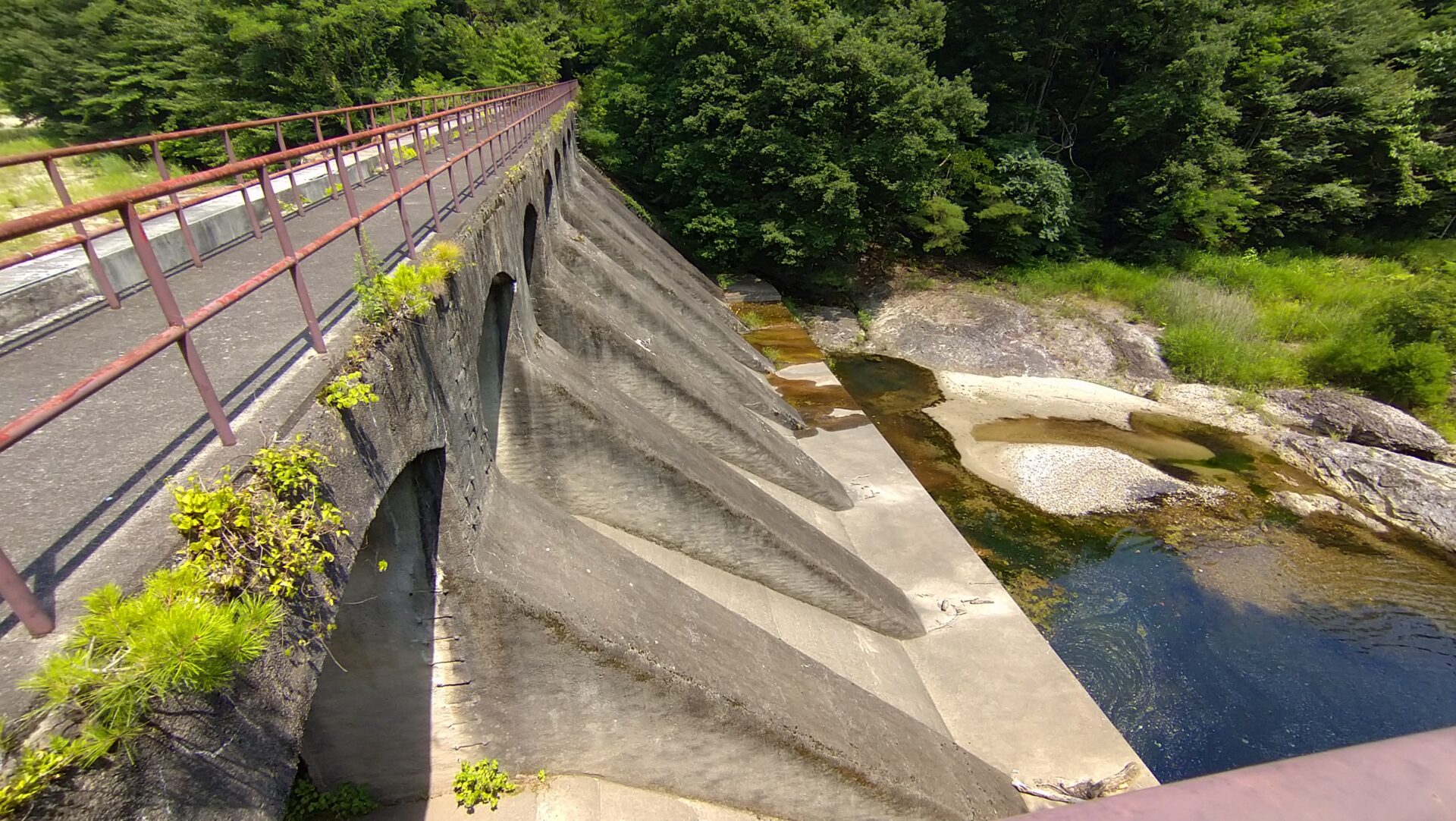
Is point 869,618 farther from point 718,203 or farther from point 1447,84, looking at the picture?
point 1447,84

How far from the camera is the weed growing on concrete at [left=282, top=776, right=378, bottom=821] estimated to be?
18.1ft

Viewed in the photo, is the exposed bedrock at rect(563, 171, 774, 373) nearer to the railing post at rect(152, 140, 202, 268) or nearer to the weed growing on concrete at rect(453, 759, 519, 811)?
the railing post at rect(152, 140, 202, 268)

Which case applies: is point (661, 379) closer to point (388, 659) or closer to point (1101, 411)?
point (388, 659)

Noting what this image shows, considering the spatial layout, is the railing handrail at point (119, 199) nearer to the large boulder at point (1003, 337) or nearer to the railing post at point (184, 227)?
the railing post at point (184, 227)

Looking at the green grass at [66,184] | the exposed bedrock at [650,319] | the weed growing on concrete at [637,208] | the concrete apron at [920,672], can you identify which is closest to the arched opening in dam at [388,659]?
the concrete apron at [920,672]

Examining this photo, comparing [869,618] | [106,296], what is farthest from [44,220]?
[869,618]

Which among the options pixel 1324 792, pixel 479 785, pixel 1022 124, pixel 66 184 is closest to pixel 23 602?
pixel 1324 792

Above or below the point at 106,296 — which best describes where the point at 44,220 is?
above

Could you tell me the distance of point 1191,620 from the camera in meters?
10.6

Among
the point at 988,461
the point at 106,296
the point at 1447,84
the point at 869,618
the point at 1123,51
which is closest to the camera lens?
the point at 106,296

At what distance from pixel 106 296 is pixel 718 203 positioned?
1774 centimetres

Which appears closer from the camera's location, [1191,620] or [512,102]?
[1191,620]

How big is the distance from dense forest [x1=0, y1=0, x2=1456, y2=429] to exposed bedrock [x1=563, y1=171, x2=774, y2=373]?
12.2 ft

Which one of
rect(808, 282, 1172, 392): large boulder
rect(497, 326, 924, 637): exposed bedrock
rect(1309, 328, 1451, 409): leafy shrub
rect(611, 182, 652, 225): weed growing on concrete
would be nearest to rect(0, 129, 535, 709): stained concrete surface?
rect(497, 326, 924, 637): exposed bedrock
